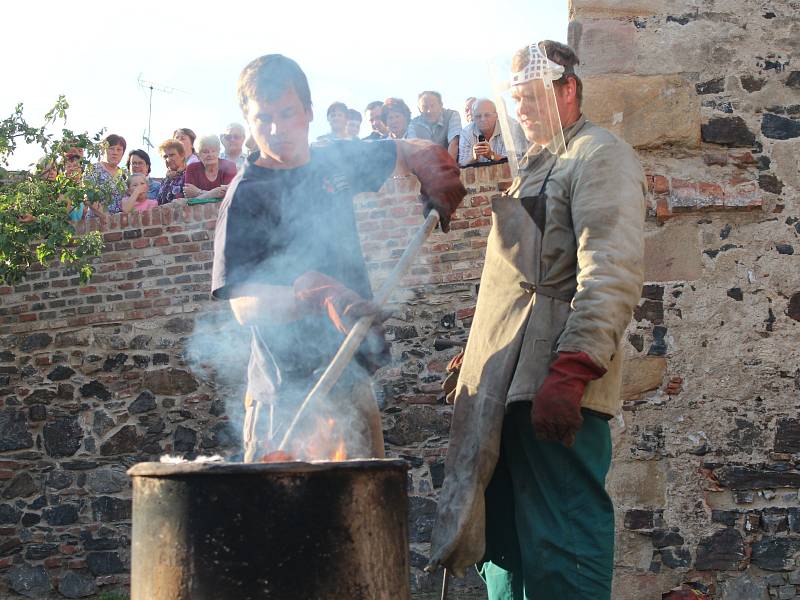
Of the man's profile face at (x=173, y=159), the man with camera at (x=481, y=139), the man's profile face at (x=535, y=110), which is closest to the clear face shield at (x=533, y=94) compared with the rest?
the man's profile face at (x=535, y=110)

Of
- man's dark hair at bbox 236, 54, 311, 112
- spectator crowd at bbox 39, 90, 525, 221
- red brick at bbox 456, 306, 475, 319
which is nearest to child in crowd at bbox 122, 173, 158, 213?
spectator crowd at bbox 39, 90, 525, 221

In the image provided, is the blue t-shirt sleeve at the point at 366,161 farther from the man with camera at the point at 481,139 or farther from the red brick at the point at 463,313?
the man with camera at the point at 481,139

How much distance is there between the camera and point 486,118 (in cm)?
819

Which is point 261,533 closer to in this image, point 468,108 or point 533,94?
point 533,94

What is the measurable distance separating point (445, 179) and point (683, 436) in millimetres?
1909

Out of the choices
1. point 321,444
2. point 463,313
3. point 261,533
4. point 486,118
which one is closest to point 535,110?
point 321,444

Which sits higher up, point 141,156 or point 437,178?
point 141,156

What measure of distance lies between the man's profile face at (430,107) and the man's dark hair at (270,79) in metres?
5.22

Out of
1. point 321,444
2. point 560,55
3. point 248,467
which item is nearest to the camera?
point 248,467

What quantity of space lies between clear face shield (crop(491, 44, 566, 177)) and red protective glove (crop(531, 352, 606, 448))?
31.7 inches

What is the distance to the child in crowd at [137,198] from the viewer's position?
29.4ft

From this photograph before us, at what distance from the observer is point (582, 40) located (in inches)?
194

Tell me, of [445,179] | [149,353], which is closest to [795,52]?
[445,179]

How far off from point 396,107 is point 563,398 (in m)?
5.97
